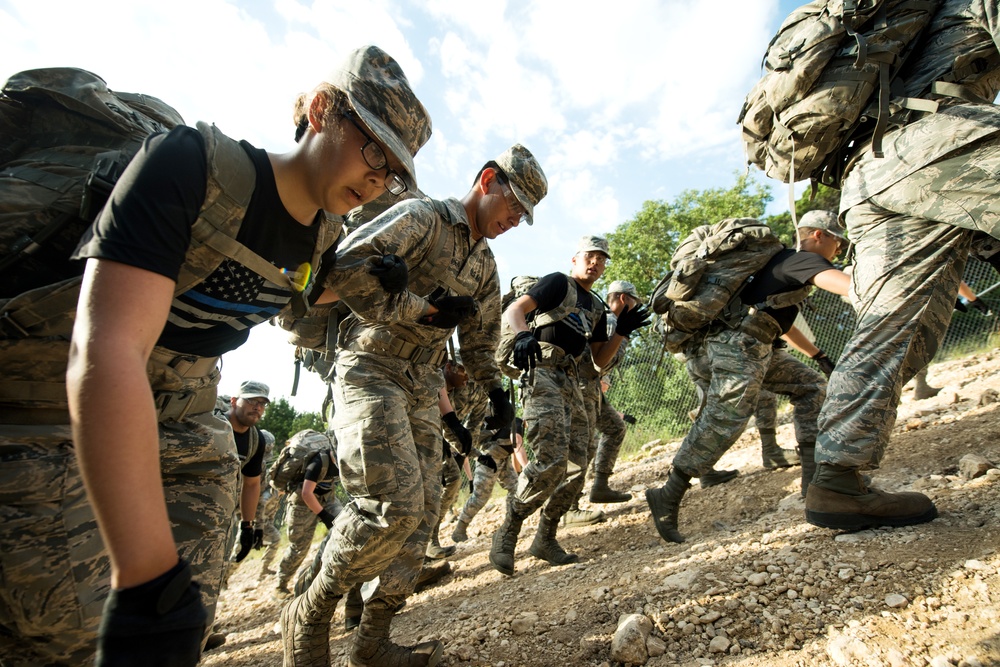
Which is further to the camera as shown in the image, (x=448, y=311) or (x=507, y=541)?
(x=507, y=541)

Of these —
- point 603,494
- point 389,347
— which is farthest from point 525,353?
point 603,494

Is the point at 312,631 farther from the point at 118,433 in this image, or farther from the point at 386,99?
the point at 386,99

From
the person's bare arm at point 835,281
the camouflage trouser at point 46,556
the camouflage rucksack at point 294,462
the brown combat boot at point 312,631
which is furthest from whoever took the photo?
the camouflage rucksack at point 294,462

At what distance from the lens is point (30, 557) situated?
119cm

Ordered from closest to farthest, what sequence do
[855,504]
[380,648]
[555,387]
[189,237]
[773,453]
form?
[189,237] < [855,504] < [380,648] < [555,387] < [773,453]

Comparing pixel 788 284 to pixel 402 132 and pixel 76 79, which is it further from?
pixel 76 79

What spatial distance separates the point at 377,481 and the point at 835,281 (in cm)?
266

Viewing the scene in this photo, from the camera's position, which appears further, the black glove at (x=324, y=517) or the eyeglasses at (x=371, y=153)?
the black glove at (x=324, y=517)

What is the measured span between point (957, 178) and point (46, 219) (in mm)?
2968

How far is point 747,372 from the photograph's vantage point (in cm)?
384

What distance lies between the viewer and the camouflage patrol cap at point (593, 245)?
4917mm

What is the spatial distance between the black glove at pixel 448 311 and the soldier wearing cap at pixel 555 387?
0.88 metres

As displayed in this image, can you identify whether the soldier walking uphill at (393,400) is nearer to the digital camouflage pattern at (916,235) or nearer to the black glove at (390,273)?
the black glove at (390,273)

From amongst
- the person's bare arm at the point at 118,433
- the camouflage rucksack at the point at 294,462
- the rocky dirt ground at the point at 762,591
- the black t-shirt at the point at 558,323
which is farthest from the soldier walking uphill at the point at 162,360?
the camouflage rucksack at the point at 294,462
